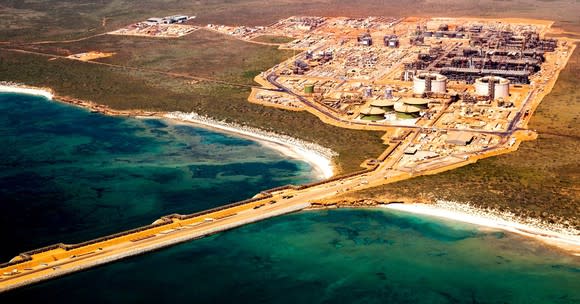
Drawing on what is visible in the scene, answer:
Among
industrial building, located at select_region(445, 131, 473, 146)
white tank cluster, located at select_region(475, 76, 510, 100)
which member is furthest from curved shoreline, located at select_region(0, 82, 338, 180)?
white tank cluster, located at select_region(475, 76, 510, 100)

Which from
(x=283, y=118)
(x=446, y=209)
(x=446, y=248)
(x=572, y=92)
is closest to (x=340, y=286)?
(x=446, y=248)

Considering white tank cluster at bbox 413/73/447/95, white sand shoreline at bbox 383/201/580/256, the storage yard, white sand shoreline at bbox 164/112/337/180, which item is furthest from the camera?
white tank cluster at bbox 413/73/447/95

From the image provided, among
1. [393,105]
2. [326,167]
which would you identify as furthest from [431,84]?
[326,167]

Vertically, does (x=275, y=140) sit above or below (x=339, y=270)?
above

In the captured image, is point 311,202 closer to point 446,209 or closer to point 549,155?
point 446,209

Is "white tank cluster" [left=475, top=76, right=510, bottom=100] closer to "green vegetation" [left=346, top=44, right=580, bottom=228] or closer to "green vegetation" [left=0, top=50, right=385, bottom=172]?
"green vegetation" [left=346, top=44, right=580, bottom=228]

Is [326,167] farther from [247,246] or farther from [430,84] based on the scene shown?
[430,84]

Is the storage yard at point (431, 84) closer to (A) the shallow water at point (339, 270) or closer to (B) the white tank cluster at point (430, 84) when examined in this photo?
(B) the white tank cluster at point (430, 84)

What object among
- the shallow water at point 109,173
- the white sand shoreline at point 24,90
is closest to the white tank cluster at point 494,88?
the shallow water at point 109,173
